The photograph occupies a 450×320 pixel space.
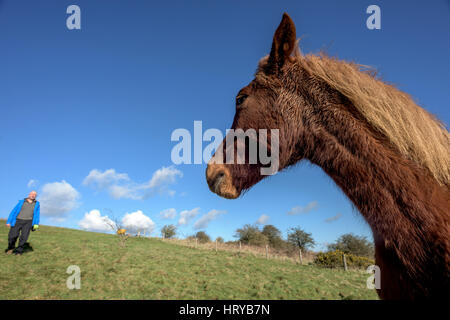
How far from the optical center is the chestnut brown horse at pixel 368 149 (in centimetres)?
138

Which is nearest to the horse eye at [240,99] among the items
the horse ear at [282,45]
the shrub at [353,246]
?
the horse ear at [282,45]

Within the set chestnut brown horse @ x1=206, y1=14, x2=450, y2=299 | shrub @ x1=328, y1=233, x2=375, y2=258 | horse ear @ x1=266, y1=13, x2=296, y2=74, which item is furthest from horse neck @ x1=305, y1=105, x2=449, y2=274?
shrub @ x1=328, y1=233, x2=375, y2=258

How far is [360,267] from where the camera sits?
70.0ft

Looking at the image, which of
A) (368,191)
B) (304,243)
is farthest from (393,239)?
(304,243)

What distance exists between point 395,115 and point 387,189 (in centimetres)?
69

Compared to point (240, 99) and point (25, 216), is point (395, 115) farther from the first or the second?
point (25, 216)

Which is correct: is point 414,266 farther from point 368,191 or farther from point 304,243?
point 304,243

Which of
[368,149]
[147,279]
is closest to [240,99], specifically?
[368,149]

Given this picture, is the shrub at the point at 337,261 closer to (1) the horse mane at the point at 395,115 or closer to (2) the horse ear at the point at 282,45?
(1) the horse mane at the point at 395,115

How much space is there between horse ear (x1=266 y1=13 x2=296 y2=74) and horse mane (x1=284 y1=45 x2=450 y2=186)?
23cm

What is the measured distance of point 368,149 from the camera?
5.33 ft

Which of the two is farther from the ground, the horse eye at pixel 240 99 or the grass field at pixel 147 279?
the horse eye at pixel 240 99

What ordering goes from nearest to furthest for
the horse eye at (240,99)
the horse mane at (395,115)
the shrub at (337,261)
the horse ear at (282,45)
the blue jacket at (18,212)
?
the horse mane at (395,115) → the horse ear at (282,45) → the horse eye at (240,99) → the blue jacket at (18,212) → the shrub at (337,261)
